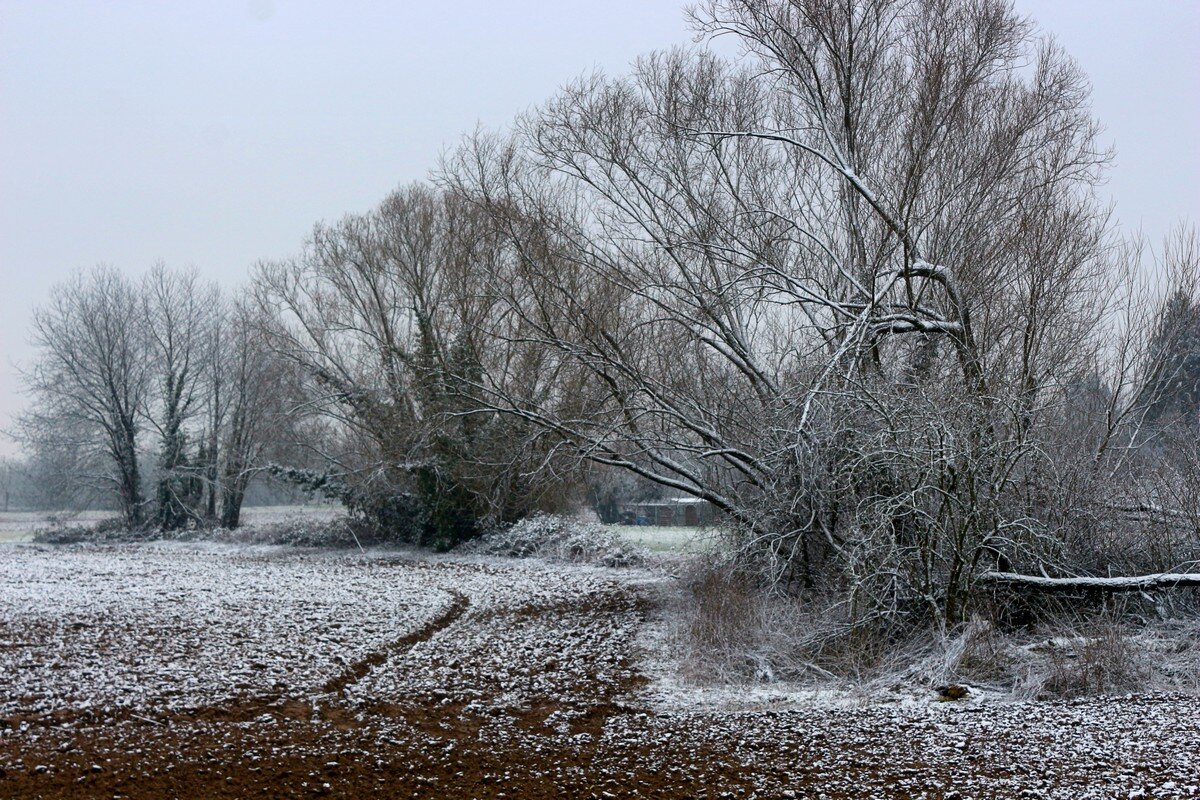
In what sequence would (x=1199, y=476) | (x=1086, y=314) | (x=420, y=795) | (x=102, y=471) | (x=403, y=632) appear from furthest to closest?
(x=102, y=471) < (x=1086, y=314) < (x=403, y=632) < (x=1199, y=476) < (x=420, y=795)

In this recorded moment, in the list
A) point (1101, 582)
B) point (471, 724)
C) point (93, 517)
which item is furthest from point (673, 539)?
point (93, 517)

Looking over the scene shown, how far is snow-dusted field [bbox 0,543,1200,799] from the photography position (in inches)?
231

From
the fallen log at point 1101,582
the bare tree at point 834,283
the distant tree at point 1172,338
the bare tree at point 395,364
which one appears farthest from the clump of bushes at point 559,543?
the fallen log at point 1101,582

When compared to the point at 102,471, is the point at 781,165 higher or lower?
higher

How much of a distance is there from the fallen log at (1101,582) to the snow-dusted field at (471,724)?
1755 millimetres

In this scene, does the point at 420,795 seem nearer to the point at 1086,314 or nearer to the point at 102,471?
the point at 1086,314

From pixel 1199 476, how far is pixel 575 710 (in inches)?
268

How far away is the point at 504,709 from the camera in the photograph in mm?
7852

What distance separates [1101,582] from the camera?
29.7 feet

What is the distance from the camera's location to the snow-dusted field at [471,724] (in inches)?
231

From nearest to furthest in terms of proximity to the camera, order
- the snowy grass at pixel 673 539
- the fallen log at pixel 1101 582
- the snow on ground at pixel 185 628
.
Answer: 1. the snow on ground at pixel 185 628
2. the fallen log at pixel 1101 582
3. the snowy grass at pixel 673 539

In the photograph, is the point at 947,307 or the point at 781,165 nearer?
the point at 947,307

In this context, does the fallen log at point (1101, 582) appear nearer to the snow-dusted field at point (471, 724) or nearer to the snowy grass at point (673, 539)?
the snow-dusted field at point (471, 724)

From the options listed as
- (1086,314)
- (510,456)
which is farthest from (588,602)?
(1086,314)
